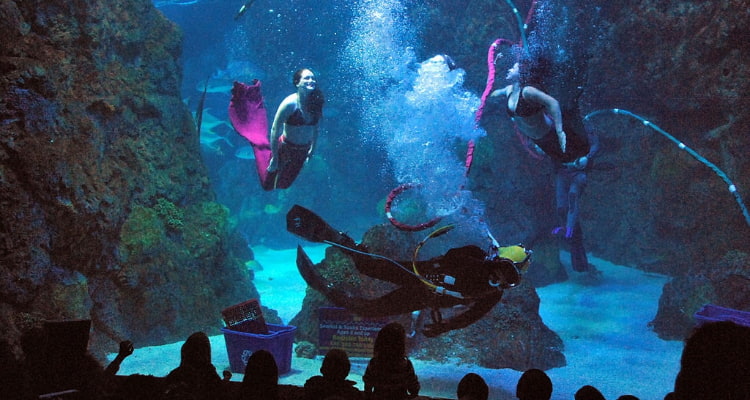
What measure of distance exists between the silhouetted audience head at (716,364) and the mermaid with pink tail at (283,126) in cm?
485

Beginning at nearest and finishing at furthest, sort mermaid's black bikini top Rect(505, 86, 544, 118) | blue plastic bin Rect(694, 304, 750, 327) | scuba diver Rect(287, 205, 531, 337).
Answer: scuba diver Rect(287, 205, 531, 337)
blue plastic bin Rect(694, 304, 750, 327)
mermaid's black bikini top Rect(505, 86, 544, 118)

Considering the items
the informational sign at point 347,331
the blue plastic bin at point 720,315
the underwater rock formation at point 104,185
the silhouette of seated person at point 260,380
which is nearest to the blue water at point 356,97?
the underwater rock formation at point 104,185

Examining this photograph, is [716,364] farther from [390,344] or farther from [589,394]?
[390,344]

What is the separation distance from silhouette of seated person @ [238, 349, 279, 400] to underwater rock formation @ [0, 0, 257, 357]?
2.78 m

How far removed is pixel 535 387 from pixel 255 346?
9.96 feet

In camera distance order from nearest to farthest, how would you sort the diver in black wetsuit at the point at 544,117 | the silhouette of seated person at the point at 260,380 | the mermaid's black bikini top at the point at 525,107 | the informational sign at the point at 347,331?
1. the silhouette of seated person at the point at 260,380
2. the informational sign at the point at 347,331
3. the diver in black wetsuit at the point at 544,117
4. the mermaid's black bikini top at the point at 525,107

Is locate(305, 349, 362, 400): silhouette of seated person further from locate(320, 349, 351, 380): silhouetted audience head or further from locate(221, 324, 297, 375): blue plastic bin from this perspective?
locate(221, 324, 297, 375): blue plastic bin

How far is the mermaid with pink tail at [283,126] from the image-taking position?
19.0 feet

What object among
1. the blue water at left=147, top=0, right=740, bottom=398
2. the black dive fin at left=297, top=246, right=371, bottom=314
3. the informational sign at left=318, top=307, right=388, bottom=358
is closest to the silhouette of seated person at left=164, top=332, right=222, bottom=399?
the black dive fin at left=297, top=246, right=371, bottom=314

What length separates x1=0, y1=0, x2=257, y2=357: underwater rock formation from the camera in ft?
13.6

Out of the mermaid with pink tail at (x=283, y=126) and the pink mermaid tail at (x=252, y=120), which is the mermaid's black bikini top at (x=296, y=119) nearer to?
the mermaid with pink tail at (x=283, y=126)

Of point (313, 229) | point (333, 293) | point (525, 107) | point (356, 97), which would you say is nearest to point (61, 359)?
Answer: point (333, 293)

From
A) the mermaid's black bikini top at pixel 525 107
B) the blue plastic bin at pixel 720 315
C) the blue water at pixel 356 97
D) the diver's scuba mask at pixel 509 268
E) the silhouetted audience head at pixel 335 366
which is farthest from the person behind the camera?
the blue water at pixel 356 97

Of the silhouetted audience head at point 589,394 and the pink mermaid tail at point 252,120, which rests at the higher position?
the pink mermaid tail at point 252,120
